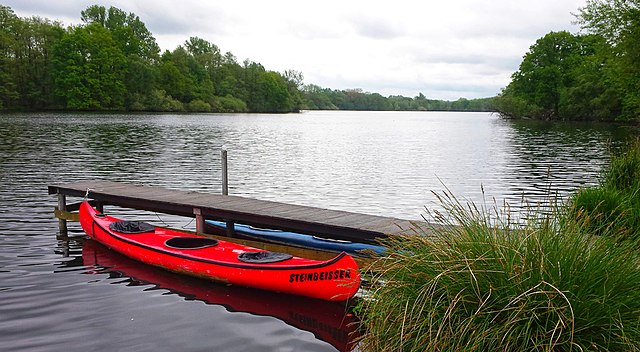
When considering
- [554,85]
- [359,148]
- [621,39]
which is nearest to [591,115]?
[554,85]

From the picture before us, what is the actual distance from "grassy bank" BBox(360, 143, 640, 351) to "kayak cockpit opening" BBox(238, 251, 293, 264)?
12.8 feet

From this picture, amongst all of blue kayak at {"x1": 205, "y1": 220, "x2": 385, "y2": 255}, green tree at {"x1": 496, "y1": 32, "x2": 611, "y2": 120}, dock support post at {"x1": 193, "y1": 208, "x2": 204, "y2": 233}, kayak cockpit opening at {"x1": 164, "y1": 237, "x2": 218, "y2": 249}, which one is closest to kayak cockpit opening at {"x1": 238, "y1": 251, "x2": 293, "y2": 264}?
kayak cockpit opening at {"x1": 164, "y1": 237, "x2": 218, "y2": 249}

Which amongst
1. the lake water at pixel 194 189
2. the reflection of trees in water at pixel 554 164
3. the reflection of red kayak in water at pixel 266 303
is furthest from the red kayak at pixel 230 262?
the reflection of trees in water at pixel 554 164

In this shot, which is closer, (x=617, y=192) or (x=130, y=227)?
(x=617, y=192)

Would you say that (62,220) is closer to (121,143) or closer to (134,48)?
(121,143)

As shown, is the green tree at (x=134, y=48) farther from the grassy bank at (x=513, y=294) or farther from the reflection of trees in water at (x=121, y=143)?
the grassy bank at (x=513, y=294)

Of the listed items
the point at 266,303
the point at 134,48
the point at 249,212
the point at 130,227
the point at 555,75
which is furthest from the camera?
the point at 134,48

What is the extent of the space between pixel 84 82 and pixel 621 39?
257 ft

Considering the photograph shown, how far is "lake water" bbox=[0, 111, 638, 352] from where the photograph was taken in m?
7.34

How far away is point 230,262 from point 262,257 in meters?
0.51

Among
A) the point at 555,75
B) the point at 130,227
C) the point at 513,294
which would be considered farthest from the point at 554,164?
the point at 555,75

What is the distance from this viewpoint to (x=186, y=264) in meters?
9.29

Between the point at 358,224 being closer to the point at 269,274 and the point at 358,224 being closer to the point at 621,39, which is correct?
the point at 269,274

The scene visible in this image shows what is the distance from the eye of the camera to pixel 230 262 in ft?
28.8
